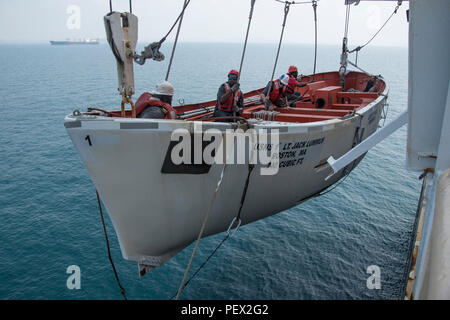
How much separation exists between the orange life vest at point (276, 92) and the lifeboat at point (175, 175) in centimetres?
160

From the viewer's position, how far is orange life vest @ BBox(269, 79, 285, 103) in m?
9.11

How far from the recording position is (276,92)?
9.13 meters

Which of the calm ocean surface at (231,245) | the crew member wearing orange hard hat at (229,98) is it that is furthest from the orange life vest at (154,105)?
the calm ocean surface at (231,245)

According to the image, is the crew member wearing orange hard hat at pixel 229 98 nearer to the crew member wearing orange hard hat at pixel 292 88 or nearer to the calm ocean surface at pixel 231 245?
the crew member wearing orange hard hat at pixel 292 88

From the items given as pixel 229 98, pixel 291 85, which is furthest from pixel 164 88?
pixel 291 85

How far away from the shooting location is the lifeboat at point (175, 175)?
4.72 metres

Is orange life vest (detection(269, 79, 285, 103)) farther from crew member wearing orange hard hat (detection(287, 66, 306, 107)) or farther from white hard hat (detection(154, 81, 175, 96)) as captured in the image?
white hard hat (detection(154, 81, 175, 96))

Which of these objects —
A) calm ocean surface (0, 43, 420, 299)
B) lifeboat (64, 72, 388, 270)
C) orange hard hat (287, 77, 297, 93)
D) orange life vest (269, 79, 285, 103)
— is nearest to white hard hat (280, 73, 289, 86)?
orange life vest (269, 79, 285, 103)

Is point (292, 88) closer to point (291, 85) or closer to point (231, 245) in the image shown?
point (291, 85)

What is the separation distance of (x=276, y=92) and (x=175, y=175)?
4867mm

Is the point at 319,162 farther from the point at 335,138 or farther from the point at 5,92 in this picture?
the point at 5,92

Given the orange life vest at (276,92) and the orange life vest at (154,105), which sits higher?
the orange life vest at (276,92)

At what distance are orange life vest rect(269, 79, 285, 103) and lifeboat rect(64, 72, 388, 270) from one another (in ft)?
5.24
